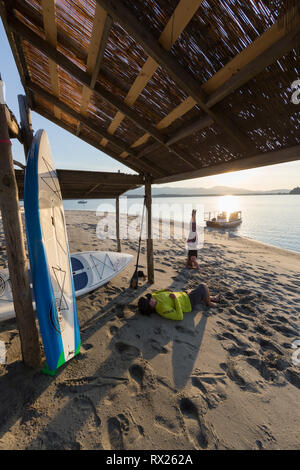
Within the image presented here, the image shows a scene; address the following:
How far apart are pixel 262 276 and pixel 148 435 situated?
662 centimetres

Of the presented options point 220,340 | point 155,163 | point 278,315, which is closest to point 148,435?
point 220,340

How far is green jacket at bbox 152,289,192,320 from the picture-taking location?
388 centimetres

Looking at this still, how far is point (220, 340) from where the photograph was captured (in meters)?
3.42

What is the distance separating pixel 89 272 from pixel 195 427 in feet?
12.9

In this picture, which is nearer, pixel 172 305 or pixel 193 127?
pixel 193 127

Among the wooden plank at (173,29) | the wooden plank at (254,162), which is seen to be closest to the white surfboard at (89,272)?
the wooden plank at (254,162)

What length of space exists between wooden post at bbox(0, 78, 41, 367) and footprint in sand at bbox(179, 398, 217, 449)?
2.06 meters

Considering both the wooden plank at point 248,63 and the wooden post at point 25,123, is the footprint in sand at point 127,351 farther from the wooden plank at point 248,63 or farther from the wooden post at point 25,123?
the wooden post at point 25,123

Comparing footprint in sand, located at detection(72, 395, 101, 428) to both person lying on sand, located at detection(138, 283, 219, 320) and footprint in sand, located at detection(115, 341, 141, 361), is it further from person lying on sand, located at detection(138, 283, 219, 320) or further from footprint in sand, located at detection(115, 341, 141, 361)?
person lying on sand, located at detection(138, 283, 219, 320)

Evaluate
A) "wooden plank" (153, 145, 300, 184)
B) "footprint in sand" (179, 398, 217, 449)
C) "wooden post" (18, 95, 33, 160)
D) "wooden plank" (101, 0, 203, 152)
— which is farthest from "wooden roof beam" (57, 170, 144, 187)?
"footprint in sand" (179, 398, 217, 449)

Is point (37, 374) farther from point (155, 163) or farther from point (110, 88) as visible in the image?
point (155, 163)

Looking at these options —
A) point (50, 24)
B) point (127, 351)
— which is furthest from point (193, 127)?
point (127, 351)

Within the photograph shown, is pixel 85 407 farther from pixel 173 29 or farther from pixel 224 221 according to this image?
pixel 224 221

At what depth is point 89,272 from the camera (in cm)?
518
